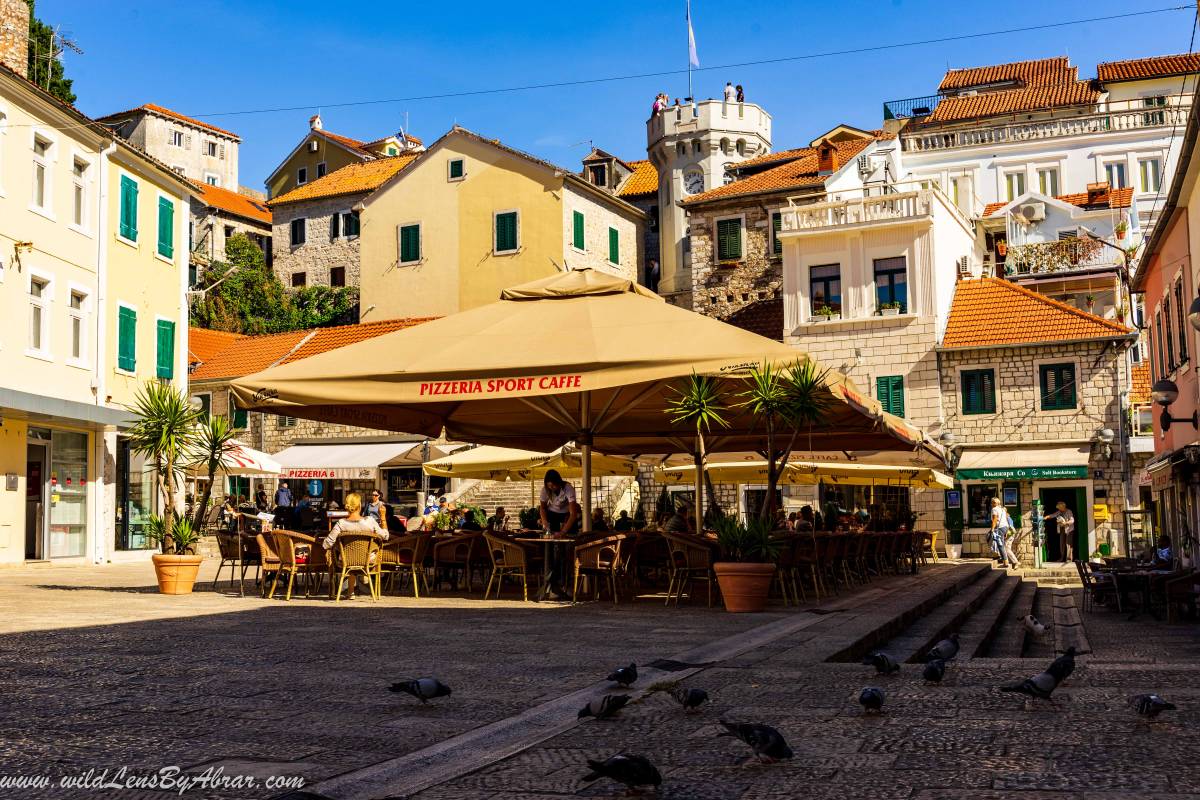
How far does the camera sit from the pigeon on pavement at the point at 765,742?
15.5 feet

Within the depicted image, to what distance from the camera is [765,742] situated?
4.71 m

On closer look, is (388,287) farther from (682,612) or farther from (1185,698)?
(1185,698)

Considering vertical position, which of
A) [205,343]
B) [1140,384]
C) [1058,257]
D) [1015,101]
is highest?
[1015,101]

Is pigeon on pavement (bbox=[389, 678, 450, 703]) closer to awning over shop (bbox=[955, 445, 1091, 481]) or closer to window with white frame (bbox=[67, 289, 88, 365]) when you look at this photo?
window with white frame (bbox=[67, 289, 88, 365])

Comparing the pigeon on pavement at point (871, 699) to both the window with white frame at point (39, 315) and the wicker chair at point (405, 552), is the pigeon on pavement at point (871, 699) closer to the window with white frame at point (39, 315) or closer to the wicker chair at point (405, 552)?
the wicker chair at point (405, 552)

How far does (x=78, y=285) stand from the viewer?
2406 centimetres

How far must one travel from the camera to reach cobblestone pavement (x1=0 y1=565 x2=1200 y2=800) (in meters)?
4.57

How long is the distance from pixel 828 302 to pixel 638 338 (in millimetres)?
24909

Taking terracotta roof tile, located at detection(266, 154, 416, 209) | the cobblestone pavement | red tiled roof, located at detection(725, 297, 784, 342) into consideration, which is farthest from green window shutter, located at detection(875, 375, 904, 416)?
terracotta roof tile, located at detection(266, 154, 416, 209)

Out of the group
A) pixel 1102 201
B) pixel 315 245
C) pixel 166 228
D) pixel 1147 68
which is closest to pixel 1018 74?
pixel 1147 68

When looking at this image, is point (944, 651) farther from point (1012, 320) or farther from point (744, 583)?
point (1012, 320)

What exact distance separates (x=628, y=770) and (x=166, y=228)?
26.4 m

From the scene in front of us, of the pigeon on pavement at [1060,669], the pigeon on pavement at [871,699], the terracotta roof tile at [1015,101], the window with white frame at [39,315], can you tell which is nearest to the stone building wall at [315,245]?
the terracotta roof tile at [1015,101]

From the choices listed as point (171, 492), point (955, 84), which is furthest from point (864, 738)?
point (955, 84)
